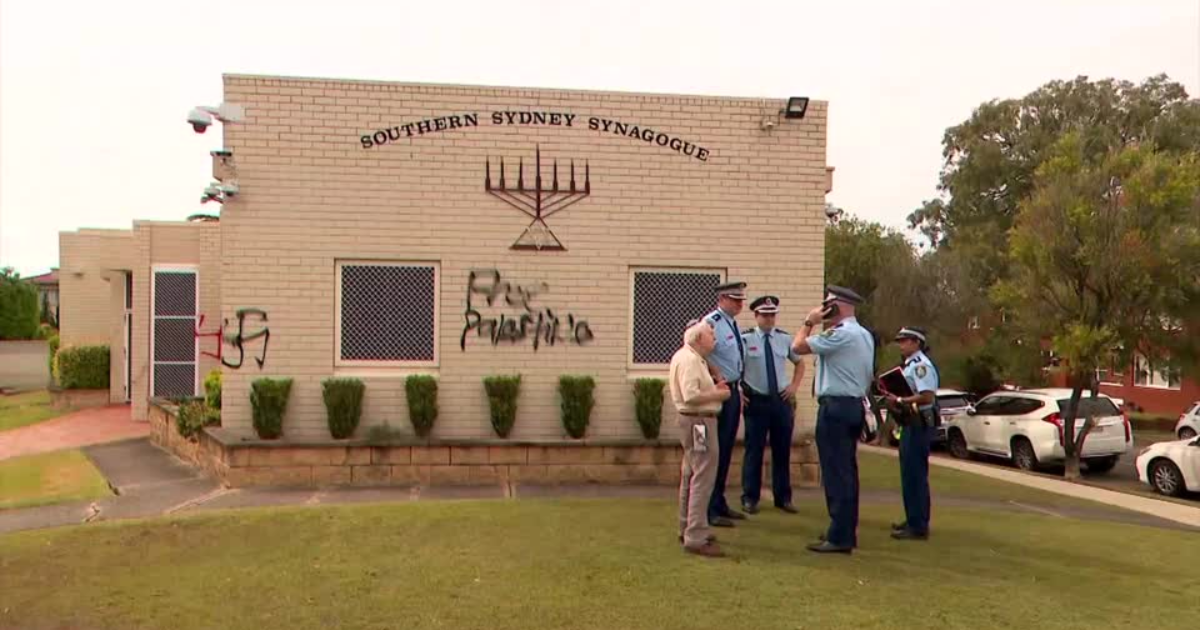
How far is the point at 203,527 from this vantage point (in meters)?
7.13

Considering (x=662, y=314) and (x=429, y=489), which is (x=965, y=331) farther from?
(x=429, y=489)

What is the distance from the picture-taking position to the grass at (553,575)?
5109 millimetres

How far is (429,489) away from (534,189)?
3.44 m

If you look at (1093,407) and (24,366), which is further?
(24,366)

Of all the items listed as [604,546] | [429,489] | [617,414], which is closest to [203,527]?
[429,489]

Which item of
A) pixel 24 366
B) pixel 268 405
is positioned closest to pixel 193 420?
pixel 268 405

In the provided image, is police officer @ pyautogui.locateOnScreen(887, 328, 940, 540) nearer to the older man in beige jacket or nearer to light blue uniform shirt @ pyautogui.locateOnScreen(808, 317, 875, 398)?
light blue uniform shirt @ pyautogui.locateOnScreen(808, 317, 875, 398)

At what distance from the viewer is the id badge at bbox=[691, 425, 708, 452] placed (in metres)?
6.05

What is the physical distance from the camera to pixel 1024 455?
1791cm

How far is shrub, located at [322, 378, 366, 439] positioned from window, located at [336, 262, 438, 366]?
358 mm

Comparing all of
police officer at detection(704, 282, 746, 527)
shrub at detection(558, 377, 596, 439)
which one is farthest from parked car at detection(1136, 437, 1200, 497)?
police officer at detection(704, 282, 746, 527)

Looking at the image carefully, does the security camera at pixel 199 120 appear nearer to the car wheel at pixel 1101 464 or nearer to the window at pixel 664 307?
the window at pixel 664 307

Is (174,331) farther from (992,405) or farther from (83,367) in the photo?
(992,405)

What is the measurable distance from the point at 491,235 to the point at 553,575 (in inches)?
197
